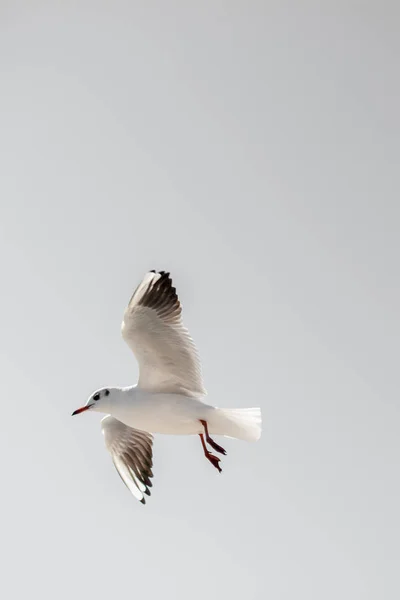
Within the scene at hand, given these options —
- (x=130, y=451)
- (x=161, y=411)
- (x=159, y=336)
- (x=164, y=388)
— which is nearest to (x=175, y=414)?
(x=161, y=411)

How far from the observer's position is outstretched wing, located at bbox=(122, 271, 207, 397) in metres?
10.1

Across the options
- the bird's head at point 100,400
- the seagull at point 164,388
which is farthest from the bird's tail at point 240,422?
the bird's head at point 100,400

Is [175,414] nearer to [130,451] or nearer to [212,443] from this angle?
[212,443]

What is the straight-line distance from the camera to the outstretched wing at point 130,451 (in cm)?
1148

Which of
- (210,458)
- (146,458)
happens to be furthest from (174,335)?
(146,458)

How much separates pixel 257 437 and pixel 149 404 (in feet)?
3.40

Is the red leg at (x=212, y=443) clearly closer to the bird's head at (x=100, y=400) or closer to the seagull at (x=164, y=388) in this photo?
the seagull at (x=164, y=388)

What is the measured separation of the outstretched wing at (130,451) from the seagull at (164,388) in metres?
1.03

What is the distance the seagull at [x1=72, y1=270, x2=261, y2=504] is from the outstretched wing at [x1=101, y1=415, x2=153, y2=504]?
1.03 m

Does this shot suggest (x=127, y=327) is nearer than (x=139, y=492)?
Yes

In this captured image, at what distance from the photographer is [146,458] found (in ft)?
37.8

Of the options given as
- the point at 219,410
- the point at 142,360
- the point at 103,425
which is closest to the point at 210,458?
the point at 219,410

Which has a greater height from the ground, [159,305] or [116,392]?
[159,305]

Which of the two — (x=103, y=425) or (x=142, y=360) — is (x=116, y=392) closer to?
(x=142, y=360)
